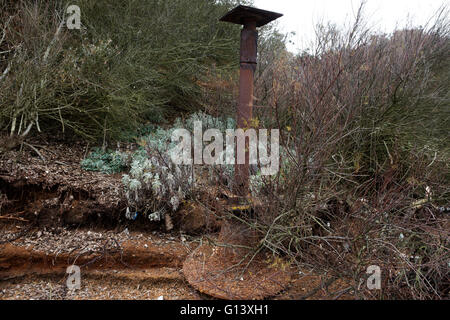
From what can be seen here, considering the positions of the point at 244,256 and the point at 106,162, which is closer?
the point at 244,256

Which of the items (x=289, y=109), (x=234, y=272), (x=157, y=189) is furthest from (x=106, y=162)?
(x=289, y=109)

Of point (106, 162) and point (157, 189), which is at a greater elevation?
point (106, 162)

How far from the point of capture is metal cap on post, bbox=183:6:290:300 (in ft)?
10.4

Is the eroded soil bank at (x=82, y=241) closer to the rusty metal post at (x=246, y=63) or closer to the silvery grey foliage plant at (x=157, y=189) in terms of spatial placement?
the silvery grey foliage plant at (x=157, y=189)

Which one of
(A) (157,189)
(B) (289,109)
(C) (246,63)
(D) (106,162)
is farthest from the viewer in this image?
(D) (106,162)

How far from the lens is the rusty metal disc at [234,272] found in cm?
315

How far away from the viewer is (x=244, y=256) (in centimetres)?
340

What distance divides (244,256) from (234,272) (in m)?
0.20

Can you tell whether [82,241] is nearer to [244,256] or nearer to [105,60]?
[244,256]

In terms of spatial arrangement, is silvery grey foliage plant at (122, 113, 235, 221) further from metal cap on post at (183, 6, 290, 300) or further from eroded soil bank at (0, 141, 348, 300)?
metal cap on post at (183, 6, 290, 300)

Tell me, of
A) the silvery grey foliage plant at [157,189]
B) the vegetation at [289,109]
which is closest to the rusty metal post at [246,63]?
the vegetation at [289,109]

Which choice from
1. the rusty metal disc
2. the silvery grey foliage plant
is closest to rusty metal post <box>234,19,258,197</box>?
the rusty metal disc

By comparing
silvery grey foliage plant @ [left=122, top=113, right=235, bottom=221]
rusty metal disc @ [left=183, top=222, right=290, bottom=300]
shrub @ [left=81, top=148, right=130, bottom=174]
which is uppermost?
shrub @ [left=81, top=148, right=130, bottom=174]

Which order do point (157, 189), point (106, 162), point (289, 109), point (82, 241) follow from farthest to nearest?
point (106, 162), point (157, 189), point (82, 241), point (289, 109)
